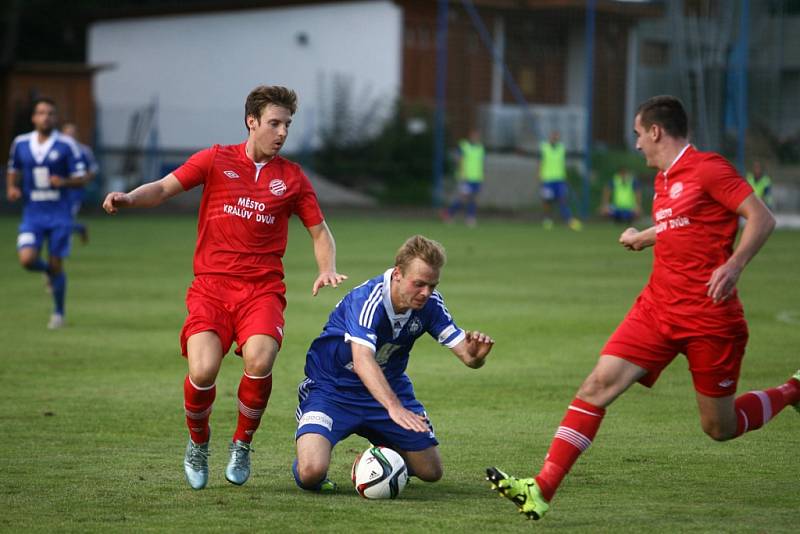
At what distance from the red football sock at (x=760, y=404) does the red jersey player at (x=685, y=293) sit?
2.7 inches

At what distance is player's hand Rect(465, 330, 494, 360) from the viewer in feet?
20.9

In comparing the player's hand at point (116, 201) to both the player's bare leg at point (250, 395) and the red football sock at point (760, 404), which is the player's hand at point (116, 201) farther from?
the red football sock at point (760, 404)

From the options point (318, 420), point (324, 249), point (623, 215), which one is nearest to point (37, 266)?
point (324, 249)

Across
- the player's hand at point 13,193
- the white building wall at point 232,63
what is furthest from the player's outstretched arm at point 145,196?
the white building wall at point 232,63

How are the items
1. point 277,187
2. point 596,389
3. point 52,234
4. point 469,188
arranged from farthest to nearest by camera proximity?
1. point 469,188
2. point 52,234
3. point 277,187
4. point 596,389

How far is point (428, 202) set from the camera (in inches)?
1585

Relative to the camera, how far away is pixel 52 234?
14.2m

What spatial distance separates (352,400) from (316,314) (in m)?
8.27

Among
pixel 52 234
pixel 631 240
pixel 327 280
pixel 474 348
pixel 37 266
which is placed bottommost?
pixel 37 266

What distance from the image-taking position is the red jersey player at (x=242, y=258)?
22.1 feet

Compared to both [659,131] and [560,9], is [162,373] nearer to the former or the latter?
[659,131]

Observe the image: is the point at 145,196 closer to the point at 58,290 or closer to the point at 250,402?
the point at 250,402

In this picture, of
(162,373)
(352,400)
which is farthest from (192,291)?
(162,373)

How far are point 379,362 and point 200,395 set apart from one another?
96 cm
